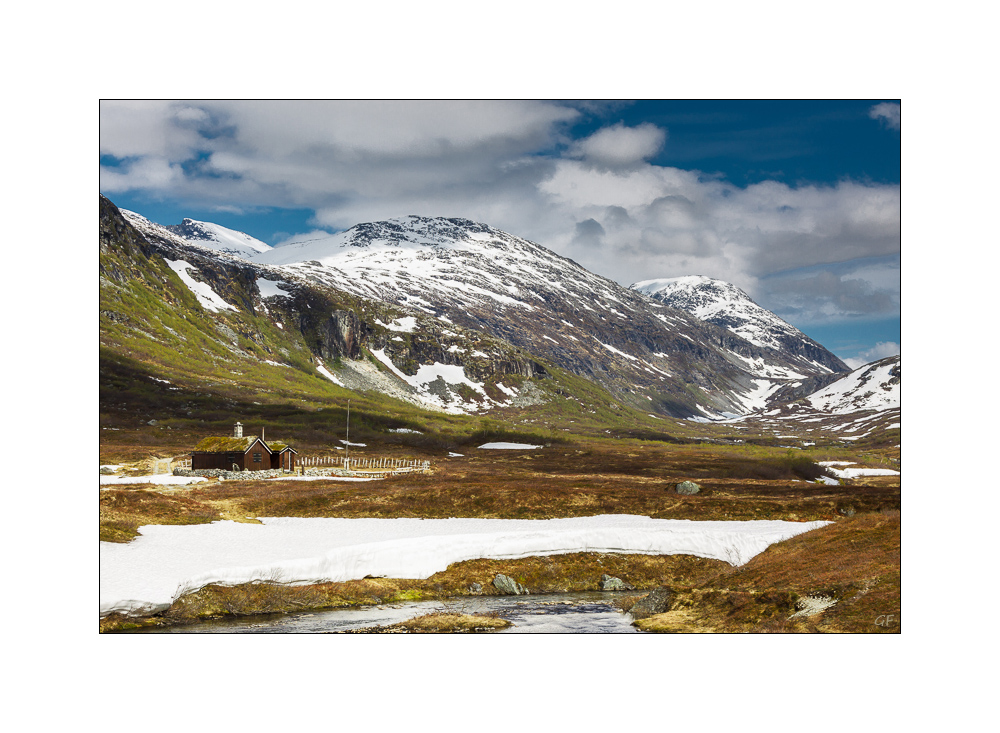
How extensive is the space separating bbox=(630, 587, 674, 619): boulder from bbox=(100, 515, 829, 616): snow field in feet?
38.7

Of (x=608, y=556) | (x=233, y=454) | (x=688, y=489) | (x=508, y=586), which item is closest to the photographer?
(x=508, y=586)

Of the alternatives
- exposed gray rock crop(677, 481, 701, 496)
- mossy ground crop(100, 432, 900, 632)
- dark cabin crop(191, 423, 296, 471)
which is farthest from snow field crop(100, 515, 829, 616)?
dark cabin crop(191, 423, 296, 471)

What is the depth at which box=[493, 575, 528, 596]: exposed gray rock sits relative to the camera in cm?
4047

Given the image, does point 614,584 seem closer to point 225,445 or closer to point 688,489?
point 688,489

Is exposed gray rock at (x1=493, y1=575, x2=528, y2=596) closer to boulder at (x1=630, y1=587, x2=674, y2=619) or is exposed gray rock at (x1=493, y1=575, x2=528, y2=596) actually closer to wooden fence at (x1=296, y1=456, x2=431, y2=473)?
boulder at (x1=630, y1=587, x2=674, y2=619)

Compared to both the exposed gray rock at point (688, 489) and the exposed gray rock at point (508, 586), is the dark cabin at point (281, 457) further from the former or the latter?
the exposed gray rock at point (508, 586)

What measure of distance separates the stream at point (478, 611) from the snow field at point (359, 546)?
132 inches

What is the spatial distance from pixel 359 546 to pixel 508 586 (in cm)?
1000

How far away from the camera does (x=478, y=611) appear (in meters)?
35.2

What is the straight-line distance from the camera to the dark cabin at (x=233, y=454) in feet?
301

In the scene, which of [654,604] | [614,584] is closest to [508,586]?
[614,584]

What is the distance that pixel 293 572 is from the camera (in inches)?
1462
